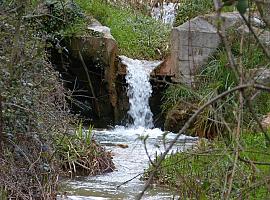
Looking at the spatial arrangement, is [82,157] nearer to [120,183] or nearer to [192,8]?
[120,183]

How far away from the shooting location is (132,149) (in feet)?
30.2

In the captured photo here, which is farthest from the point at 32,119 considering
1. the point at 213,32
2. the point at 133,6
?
the point at 133,6

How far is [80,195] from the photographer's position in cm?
773

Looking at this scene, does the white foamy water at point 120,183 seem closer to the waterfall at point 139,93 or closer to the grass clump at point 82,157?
the grass clump at point 82,157

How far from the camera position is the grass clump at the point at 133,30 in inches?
625

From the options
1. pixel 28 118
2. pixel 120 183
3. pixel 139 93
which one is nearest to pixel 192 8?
pixel 139 93

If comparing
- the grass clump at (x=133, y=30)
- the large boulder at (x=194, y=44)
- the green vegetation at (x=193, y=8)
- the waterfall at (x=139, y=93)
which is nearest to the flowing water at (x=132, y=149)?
the waterfall at (x=139, y=93)

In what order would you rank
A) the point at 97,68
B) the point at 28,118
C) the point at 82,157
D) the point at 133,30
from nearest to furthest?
1. the point at 28,118
2. the point at 82,157
3. the point at 97,68
4. the point at 133,30

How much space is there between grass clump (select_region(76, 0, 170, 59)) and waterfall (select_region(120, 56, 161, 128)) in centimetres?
99

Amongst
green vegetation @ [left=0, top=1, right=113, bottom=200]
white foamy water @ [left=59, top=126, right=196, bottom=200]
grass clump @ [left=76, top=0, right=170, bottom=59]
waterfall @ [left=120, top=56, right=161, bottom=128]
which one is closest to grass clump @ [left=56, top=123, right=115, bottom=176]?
white foamy water @ [left=59, top=126, right=196, bottom=200]

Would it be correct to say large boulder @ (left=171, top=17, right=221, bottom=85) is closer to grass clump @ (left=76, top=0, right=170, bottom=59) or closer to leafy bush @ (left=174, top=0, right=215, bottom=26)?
leafy bush @ (left=174, top=0, right=215, bottom=26)

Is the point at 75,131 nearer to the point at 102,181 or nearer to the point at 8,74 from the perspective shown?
the point at 102,181

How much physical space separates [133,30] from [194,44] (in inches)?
152

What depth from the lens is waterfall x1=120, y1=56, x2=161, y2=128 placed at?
14445 mm
